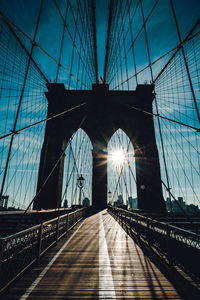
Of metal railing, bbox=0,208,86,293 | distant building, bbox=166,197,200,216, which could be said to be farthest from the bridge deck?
distant building, bbox=166,197,200,216

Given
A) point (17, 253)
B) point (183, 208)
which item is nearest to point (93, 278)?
point (17, 253)

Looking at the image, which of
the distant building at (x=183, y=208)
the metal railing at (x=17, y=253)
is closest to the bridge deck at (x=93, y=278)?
the metal railing at (x=17, y=253)

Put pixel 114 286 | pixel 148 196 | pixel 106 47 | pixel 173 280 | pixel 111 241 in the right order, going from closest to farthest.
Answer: pixel 114 286 < pixel 173 280 < pixel 111 241 < pixel 148 196 < pixel 106 47

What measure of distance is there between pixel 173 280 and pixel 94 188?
16.9m

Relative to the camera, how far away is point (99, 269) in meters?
3.09

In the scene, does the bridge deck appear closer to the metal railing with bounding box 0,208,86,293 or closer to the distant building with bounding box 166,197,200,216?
the metal railing with bounding box 0,208,86,293

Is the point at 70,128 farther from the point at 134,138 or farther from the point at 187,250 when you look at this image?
the point at 187,250

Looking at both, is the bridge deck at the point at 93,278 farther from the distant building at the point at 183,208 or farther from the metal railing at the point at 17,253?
the distant building at the point at 183,208

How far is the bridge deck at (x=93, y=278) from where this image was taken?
2.26m

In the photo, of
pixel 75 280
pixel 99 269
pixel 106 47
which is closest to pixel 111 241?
pixel 99 269

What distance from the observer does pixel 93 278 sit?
107 inches

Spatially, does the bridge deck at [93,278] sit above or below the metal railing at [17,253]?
below

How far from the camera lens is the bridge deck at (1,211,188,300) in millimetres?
2264

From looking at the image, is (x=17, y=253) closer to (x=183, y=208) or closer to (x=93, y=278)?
(x=93, y=278)
